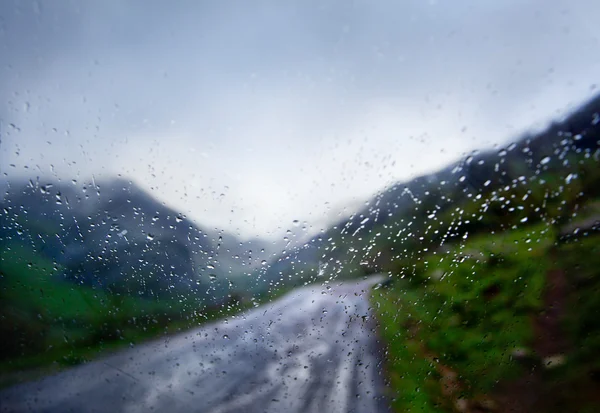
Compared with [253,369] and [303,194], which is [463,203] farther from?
[253,369]

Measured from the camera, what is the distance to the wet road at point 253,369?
3240mm

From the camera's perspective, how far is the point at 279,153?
2793 mm

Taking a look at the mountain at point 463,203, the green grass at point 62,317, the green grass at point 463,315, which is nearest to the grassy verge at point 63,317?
the green grass at point 62,317

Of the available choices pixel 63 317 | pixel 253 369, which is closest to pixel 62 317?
pixel 63 317

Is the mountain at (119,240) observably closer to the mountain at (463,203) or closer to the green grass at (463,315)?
the mountain at (463,203)

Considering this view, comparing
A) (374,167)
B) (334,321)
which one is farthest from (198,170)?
(334,321)

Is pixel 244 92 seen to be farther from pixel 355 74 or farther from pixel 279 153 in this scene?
pixel 355 74

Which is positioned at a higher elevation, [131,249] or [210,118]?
[210,118]

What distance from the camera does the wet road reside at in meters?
3.24

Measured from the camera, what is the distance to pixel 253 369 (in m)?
3.40

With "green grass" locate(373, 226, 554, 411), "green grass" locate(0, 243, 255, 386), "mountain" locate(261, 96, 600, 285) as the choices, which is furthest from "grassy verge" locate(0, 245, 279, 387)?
"green grass" locate(373, 226, 554, 411)

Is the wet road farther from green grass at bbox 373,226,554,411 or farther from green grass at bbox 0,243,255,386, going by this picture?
green grass at bbox 373,226,554,411

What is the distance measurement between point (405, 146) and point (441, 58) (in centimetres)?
53

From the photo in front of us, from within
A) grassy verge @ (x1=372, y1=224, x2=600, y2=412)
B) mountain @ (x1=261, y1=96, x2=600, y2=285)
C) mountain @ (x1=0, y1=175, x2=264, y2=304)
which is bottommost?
grassy verge @ (x1=372, y1=224, x2=600, y2=412)
